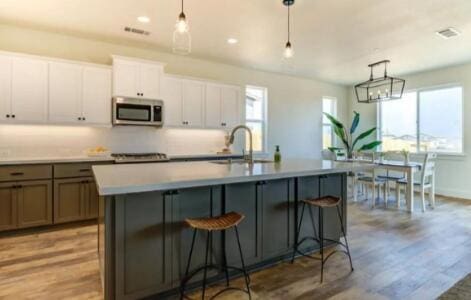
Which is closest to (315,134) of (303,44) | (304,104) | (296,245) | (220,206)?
(304,104)

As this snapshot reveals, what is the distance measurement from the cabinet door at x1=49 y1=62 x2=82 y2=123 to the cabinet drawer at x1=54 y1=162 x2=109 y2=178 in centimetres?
66

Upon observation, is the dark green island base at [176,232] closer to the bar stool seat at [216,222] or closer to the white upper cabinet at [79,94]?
the bar stool seat at [216,222]

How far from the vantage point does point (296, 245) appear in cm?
281

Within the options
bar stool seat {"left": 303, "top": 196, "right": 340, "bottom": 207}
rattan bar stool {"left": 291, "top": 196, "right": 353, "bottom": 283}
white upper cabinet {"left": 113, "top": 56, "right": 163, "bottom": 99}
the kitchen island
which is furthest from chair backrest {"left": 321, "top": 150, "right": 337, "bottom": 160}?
white upper cabinet {"left": 113, "top": 56, "right": 163, "bottom": 99}

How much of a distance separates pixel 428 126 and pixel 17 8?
748cm

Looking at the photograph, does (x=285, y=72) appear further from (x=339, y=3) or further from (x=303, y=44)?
(x=339, y=3)

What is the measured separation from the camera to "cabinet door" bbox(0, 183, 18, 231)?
3396 mm

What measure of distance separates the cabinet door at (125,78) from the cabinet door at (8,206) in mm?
1792

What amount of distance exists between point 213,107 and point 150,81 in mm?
1234

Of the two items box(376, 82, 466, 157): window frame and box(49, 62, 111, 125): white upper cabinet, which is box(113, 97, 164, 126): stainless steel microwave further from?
box(376, 82, 466, 157): window frame

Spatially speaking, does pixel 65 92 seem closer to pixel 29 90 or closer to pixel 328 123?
pixel 29 90

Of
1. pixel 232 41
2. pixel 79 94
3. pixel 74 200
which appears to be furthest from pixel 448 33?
pixel 74 200

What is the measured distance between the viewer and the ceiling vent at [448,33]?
152 inches

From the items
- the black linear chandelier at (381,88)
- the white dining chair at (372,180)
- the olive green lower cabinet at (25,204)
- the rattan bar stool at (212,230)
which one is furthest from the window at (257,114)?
the rattan bar stool at (212,230)
